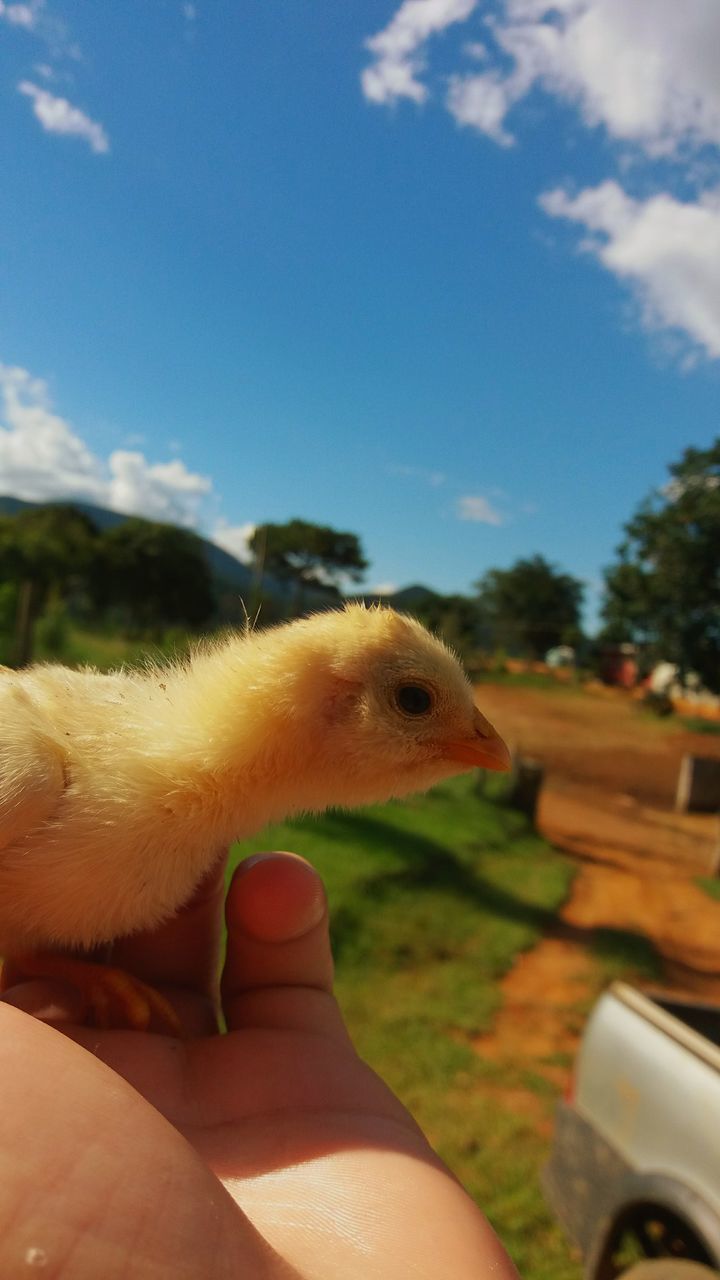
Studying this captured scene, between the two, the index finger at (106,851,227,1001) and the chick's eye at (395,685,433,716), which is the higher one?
the chick's eye at (395,685,433,716)

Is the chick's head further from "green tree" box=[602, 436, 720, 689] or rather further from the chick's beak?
"green tree" box=[602, 436, 720, 689]

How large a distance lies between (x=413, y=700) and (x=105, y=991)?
1.13 metres

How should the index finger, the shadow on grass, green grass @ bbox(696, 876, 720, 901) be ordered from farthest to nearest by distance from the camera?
1. green grass @ bbox(696, 876, 720, 901)
2. the shadow on grass
3. the index finger

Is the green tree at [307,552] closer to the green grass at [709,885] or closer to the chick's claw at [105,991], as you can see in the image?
the green grass at [709,885]

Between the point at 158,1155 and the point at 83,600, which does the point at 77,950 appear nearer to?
the point at 158,1155

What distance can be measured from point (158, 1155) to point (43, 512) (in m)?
35.9

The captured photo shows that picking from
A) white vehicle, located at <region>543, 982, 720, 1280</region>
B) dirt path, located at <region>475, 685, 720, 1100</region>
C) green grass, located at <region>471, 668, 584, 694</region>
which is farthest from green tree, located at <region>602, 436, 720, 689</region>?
white vehicle, located at <region>543, 982, 720, 1280</region>

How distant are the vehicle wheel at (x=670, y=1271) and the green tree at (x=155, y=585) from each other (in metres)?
24.3

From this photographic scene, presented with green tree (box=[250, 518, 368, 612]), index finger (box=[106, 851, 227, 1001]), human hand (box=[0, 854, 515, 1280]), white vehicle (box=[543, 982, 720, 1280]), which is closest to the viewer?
human hand (box=[0, 854, 515, 1280])

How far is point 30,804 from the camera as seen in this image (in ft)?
5.70

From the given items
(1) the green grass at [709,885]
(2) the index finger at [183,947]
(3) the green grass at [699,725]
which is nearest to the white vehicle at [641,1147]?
(2) the index finger at [183,947]

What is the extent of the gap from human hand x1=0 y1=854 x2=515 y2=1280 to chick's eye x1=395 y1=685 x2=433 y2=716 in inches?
21.5

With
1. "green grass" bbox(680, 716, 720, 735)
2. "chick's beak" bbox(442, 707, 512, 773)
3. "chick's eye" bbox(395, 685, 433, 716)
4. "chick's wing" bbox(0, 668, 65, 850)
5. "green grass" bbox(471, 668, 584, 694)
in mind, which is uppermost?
"chick's eye" bbox(395, 685, 433, 716)

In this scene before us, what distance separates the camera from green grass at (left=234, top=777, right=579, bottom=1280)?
514 cm
